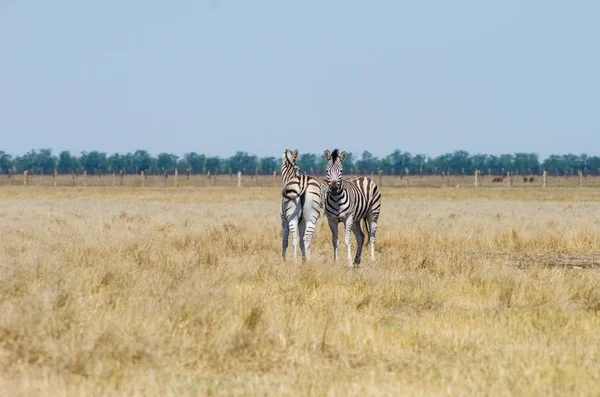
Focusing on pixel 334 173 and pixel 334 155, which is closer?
pixel 334 173

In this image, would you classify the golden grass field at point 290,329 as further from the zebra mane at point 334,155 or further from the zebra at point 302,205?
the zebra mane at point 334,155

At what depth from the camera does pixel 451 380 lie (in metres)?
7.30

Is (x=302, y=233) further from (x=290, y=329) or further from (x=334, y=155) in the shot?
(x=290, y=329)

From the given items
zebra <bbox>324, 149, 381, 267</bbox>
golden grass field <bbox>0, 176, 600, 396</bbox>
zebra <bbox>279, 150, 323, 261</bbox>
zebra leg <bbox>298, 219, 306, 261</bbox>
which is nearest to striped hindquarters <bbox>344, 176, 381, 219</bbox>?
zebra <bbox>324, 149, 381, 267</bbox>

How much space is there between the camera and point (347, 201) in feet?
55.6

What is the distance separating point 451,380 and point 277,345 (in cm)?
182

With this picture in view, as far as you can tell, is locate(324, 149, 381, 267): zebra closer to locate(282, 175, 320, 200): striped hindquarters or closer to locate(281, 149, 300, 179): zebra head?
locate(282, 175, 320, 200): striped hindquarters

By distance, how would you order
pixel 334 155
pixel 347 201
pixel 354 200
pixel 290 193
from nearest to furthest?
1. pixel 290 193
2. pixel 334 155
3. pixel 347 201
4. pixel 354 200

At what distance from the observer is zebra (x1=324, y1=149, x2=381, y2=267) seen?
54.6ft

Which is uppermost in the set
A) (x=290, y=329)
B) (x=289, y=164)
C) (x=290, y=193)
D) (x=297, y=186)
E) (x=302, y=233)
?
(x=289, y=164)

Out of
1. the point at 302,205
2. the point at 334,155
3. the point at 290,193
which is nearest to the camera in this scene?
the point at 290,193

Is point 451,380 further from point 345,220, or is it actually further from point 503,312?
point 345,220

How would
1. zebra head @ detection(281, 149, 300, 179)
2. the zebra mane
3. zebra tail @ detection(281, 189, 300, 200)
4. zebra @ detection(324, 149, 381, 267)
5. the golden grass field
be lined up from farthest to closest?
zebra head @ detection(281, 149, 300, 179) → the zebra mane → zebra @ detection(324, 149, 381, 267) → zebra tail @ detection(281, 189, 300, 200) → the golden grass field

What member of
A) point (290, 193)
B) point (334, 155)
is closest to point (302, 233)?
point (290, 193)
